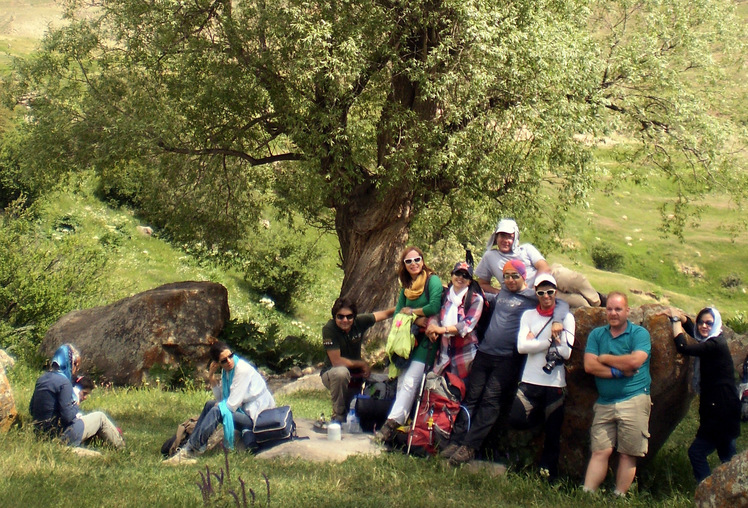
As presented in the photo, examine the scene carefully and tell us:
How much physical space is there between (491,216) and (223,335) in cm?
576

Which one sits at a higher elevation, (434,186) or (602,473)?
(434,186)

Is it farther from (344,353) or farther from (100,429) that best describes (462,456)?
(100,429)

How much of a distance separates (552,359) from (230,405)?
354cm

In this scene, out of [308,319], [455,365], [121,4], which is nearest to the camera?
[455,365]

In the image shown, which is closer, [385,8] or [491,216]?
[385,8]

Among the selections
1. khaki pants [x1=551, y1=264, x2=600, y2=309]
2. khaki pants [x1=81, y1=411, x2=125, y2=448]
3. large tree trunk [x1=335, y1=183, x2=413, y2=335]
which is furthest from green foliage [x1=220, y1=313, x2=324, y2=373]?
khaki pants [x1=81, y1=411, x2=125, y2=448]

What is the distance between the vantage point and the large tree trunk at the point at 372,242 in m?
15.1

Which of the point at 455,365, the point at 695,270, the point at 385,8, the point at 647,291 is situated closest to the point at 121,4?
the point at 385,8

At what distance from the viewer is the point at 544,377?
24.4 feet

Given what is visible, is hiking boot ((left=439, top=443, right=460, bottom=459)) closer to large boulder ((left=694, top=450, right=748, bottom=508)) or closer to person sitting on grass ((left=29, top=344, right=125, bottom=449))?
large boulder ((left=694, top=450, right=748, bottom=508))

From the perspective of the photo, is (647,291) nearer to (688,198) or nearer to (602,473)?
(688,198)

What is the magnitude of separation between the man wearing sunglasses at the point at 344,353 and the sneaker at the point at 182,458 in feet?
6.09

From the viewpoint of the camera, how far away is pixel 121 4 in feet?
49.4

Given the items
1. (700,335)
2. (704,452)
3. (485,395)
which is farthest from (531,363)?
(704,452)
